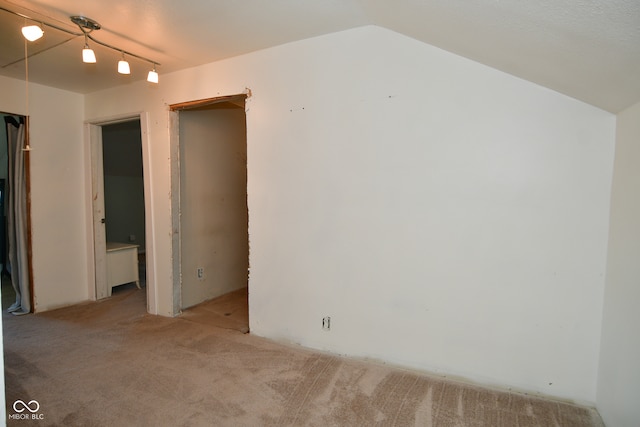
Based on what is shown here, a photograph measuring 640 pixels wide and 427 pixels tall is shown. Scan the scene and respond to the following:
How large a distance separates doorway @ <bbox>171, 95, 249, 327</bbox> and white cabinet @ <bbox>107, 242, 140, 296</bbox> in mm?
1134

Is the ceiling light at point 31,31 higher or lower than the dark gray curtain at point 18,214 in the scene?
higher

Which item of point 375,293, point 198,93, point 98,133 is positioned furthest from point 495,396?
point 98,133

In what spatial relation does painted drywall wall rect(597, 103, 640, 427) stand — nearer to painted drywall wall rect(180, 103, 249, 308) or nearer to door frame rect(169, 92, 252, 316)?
door frame rect(169, 92, 252, 316)

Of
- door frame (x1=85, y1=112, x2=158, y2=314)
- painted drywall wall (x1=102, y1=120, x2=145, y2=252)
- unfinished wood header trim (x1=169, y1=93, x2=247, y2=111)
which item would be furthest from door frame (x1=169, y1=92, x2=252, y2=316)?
painted drywall wall (x1=102, y1=120, x2=145, y2=252)

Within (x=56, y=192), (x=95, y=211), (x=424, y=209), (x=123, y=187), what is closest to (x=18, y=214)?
(x=56, y=192)

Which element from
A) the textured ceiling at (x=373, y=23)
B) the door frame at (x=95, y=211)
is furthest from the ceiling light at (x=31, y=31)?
the door frame at (x=95, y=211)

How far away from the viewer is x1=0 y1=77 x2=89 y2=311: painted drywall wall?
10.7 feet

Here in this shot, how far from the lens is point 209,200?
3.62m

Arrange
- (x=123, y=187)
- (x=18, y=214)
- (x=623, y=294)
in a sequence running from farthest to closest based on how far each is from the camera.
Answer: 1. (x=123, y=187)
2. (x=18, y=214)
3. (x=623, y=294)

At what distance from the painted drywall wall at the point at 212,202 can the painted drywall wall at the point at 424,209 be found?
96cm

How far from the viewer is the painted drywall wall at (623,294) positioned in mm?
1427

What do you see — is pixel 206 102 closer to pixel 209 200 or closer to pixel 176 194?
pixel 176 194

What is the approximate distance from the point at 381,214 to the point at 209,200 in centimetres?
218
